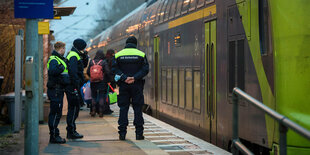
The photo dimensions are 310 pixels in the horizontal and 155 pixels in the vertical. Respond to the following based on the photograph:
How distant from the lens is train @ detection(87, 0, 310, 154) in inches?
242

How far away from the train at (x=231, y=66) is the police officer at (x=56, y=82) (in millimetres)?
2481

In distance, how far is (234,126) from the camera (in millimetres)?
5098

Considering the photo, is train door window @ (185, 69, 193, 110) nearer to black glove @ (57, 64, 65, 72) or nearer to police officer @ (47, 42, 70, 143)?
police officer @ (47, 42, 70, 143)

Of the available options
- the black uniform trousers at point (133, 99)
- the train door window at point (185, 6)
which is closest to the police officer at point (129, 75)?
the black uniform trousers at point (133, 99)

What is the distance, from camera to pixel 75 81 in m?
8.78

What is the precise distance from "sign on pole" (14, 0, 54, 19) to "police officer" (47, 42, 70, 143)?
2.89 meters

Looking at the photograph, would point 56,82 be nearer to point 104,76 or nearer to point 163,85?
point 104,76

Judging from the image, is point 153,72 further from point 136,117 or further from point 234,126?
point 234,126

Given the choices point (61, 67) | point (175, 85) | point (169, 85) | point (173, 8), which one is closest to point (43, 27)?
point (61, 67)

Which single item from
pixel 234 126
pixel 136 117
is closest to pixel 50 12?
pixel 234 126

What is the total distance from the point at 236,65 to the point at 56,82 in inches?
114

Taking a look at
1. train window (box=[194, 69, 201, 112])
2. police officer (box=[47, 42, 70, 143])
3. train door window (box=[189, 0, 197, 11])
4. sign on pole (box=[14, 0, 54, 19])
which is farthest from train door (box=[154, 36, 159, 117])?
sign on pole (box=[14, 0, 54, 19])

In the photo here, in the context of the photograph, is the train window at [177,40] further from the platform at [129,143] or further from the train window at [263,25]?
the train window at [263,25]

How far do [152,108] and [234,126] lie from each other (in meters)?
9.76
